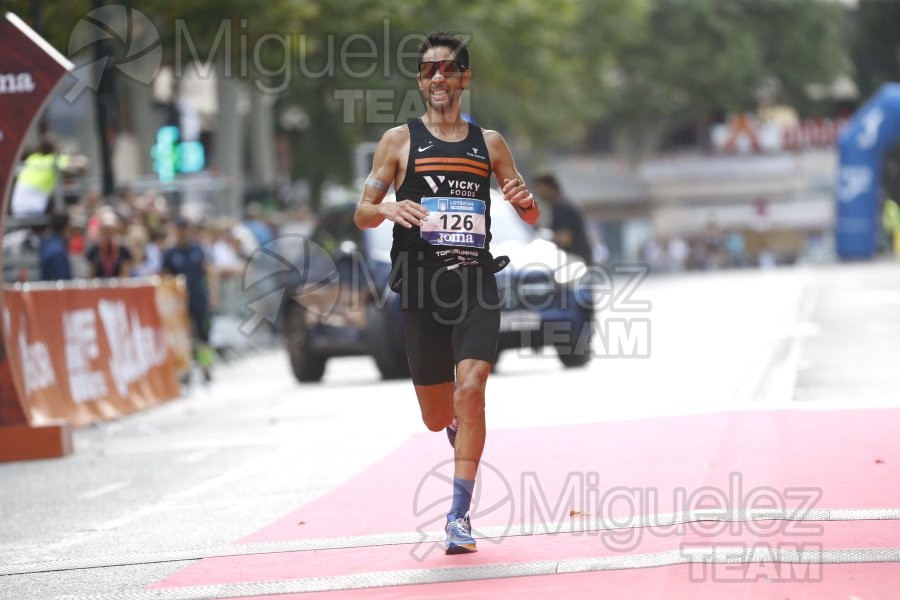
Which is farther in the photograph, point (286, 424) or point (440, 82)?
point (286, 424)

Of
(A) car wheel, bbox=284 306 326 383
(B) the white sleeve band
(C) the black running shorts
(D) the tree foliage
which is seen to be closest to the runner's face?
(B) the white sleeve band

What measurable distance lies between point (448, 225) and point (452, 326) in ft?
1.41

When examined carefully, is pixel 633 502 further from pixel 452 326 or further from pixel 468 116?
pixel 468 116

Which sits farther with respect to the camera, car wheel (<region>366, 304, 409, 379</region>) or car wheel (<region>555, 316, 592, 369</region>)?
car wheel (<region>555, 316, 592, 369</region>)

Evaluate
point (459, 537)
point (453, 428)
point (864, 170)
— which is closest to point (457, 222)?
point (453, 428)

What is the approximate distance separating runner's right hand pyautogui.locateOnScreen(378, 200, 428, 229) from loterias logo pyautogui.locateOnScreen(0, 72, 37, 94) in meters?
6.57

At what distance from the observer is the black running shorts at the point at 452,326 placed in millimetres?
7765

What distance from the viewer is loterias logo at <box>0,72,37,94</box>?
13.5 metres

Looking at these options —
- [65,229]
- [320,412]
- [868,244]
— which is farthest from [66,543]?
[868,244]

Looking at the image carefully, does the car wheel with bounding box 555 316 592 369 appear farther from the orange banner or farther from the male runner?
the male runner

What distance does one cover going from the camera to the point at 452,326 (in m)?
7.89

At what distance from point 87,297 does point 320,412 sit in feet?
7.80

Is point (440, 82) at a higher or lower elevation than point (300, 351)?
higher

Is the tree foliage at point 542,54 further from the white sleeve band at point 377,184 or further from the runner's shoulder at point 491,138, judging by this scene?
the white sleeve band at point 377,184
